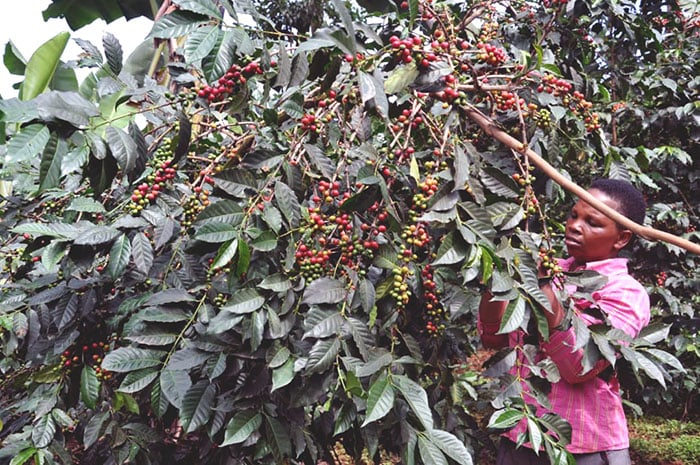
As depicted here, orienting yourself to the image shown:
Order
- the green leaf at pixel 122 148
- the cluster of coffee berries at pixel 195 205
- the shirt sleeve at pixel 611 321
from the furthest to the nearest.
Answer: the shirt sleeve at pixel 611 321
the cluster of coffee berries at pixel 195 205
the green leaf at pixel 122 148

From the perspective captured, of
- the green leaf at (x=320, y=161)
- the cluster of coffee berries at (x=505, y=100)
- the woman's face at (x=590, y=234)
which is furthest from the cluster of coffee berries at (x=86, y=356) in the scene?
the woman's face at (x=590, y=234)

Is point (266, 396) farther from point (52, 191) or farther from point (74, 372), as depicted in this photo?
point (52, 191)

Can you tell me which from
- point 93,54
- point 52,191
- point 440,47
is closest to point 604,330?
point 440,47

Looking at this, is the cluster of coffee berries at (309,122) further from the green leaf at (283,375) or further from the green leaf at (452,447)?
the green leaf at (452,447)

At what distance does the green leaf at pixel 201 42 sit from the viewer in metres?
0.92

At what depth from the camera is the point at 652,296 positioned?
3.22m

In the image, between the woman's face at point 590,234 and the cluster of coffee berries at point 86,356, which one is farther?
the woman's face at point 590,234

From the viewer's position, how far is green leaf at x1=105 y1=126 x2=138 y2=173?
3.14 feet

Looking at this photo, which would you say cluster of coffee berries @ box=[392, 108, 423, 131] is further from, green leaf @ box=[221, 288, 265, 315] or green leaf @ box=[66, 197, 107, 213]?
green leaf @ box=[66, 197, 107, 213]

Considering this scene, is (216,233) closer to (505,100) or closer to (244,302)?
(244,302)

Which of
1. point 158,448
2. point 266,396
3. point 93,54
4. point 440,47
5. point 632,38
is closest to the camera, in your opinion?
point 440,47

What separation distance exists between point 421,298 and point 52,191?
1.07m

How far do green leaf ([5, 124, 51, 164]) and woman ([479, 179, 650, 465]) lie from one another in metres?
0.91

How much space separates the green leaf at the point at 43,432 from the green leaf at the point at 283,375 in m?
0.67
